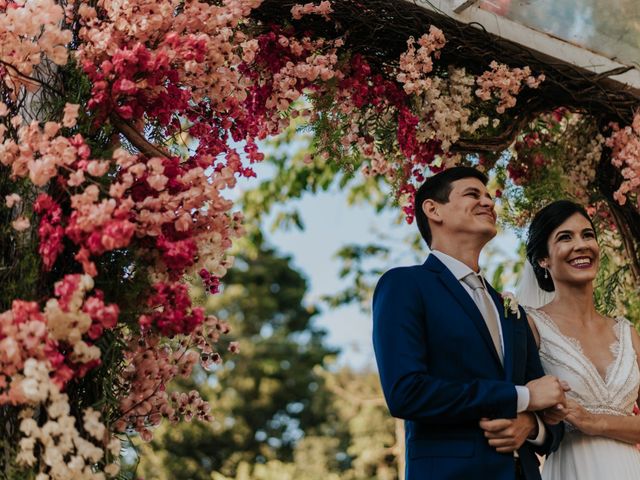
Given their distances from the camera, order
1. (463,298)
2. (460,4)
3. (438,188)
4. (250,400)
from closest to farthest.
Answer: (463,298), (438,188), (460,4), (250,400)

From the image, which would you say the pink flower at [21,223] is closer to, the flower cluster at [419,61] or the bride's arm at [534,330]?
the flower cluster at [419,61]

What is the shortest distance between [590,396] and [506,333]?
0.65m

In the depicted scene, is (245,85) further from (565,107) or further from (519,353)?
(565,107)

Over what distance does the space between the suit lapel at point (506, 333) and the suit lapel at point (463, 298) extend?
0.03 m

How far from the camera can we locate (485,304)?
3041mm

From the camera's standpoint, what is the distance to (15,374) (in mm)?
2107

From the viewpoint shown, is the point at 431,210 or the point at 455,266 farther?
the point at 431,210

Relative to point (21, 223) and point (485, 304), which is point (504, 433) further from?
point (21, 223)

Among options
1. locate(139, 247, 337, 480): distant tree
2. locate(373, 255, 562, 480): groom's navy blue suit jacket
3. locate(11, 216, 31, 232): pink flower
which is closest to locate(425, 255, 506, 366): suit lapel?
locate(373, 255, 562, 480): groom's navy blue suit jacket

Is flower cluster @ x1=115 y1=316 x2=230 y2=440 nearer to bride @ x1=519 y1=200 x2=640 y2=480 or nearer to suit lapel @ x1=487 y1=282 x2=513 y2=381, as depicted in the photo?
suit lapel @ x1=487 y1=282 x2=513 y2=381

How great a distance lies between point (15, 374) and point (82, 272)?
0.39 metres

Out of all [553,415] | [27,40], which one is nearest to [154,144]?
[27,40]

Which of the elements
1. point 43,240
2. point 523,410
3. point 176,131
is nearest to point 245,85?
point 176,131

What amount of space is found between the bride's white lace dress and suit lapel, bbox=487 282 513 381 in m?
0.48
